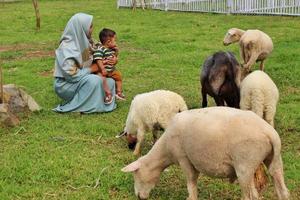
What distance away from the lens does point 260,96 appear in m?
6.55

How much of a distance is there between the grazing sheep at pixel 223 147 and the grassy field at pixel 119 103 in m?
0.59

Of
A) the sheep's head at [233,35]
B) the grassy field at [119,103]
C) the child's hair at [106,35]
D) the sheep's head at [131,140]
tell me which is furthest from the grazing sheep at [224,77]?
the sheep's head at [233,35]

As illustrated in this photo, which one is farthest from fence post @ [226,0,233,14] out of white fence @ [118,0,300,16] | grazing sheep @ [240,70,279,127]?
grazing sheep @ [240,70,279,127]

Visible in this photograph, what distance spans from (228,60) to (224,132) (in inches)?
109

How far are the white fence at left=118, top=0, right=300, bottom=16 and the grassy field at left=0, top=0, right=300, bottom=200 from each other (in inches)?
27.5

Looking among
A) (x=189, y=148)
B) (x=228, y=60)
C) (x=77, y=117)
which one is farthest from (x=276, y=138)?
(x=77, y=117)

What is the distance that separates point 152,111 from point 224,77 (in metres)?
1.42

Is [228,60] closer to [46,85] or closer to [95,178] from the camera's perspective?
[95,178]

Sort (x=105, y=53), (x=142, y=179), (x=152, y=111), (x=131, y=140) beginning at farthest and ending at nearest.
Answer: (x=105, y=53) < (x=131, y=140) < (x=152, y=111) < (x=142, y=179)

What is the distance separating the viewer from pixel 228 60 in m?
7.20

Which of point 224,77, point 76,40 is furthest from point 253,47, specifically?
point 76,40

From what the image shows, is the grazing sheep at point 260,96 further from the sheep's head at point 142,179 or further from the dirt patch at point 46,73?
the dirt patch at point 46,73

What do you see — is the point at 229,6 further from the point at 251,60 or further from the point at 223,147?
the point at 223,147

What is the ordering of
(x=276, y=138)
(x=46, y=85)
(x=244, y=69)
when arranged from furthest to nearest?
(x=46, y=85) < (x=244, y=69) < (x=276, y=138)
